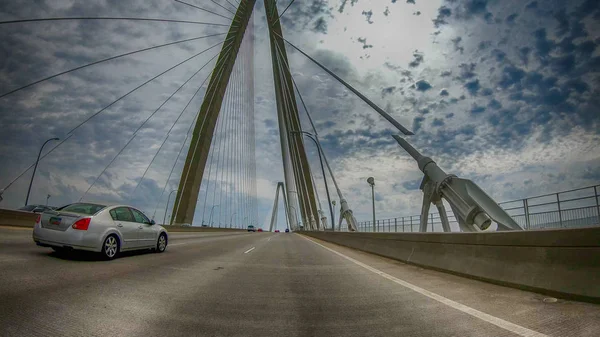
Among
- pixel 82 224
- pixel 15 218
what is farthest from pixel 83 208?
pixel 15 218

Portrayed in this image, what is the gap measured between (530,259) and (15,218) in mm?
21430

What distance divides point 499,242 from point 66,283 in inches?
266

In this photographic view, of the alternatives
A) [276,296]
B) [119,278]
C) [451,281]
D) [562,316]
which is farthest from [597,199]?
[119,278]

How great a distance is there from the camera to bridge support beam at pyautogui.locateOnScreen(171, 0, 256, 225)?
31562mm

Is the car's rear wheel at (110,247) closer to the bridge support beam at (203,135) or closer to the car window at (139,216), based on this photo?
the car window at (139,216)

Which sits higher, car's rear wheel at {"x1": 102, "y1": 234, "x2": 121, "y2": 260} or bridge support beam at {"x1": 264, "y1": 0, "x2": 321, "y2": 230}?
bridge support beam at {"x1": 264, "y1": 0, "x2": 321, "y2": 230}

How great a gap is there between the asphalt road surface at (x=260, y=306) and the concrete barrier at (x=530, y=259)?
22 centimetres

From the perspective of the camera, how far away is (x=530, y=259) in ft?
16.9

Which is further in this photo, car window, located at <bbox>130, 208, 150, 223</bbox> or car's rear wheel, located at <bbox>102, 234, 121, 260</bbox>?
car window, located at <bbox>130, 208, 150, 223</bbox>

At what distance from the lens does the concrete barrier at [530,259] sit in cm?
427

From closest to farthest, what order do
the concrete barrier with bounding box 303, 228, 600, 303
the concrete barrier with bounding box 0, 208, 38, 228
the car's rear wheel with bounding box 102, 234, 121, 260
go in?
the concrete barrier with bounding box 303, 228, 600, 303 → the car's rear wheel with bounding box 102, 234, 121, 260 → the concrete barrier with bounding box 0, 208, 38, 228

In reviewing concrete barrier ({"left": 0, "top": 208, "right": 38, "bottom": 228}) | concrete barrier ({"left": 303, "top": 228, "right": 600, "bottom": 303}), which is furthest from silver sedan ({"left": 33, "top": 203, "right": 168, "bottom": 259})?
concrete barrier ({"left": 0, "top": 208, "right": 38, "bottom": 228})

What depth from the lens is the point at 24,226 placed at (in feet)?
59.3

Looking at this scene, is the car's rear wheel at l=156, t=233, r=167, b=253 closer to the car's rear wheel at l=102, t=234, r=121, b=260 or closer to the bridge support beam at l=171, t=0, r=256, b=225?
the car's rear wheel at l=102, t=234, r=121, b=260
